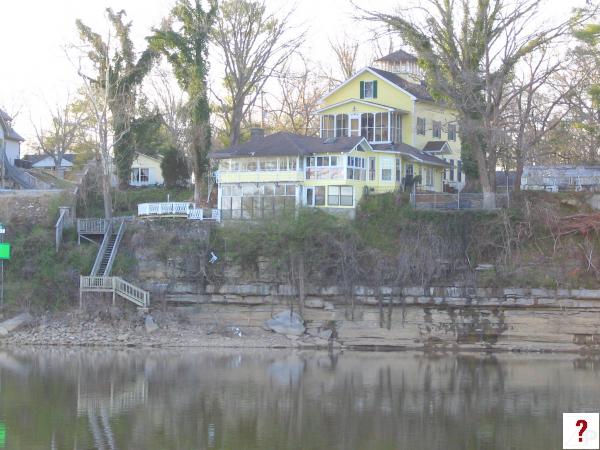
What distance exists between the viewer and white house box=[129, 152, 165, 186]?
73.6m

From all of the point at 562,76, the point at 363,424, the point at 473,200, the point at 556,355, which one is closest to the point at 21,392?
the point at 363,424

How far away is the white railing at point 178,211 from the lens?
185ft

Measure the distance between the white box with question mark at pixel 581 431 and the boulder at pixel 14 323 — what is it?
28945 mm

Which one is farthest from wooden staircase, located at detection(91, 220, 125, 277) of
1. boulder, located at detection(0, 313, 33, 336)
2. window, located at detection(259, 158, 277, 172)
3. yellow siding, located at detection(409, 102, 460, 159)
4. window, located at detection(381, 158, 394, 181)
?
yellow siding, located at detection(409, 102, 460, 159)

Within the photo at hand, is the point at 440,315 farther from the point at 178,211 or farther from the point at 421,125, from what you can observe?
the point at 421,125

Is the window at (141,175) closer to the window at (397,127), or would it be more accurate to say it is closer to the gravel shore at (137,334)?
the window at (397,127)

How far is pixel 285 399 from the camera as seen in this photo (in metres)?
35.6

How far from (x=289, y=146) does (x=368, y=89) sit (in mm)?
9291

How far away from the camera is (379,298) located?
167ft

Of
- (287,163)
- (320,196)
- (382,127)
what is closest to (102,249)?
(287,163)

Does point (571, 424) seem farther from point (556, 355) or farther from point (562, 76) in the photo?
point (562, 76)

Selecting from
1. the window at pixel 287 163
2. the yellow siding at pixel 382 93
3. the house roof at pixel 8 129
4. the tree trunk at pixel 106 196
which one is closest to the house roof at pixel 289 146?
the window at pixel 287 163

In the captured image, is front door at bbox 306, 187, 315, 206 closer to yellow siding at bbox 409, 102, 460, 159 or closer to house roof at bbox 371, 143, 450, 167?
house roof at bbox 371, 143, 450, 167

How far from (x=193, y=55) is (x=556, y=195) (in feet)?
78.3
